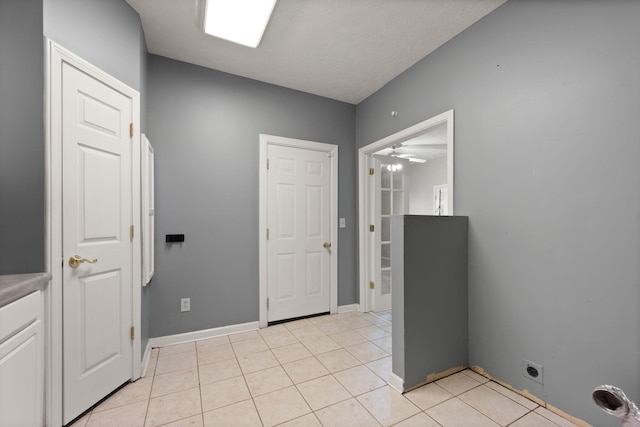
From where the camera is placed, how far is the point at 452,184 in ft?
7.35

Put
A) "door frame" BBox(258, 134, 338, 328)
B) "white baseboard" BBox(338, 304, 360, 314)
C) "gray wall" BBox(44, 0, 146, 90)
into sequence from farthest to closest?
"white baseboard" BBox(338, 304, 360, 314)
"door frame" BBox(258, 134, 338, 328)
"gray wall" BBox(44, 0, 146, 90)

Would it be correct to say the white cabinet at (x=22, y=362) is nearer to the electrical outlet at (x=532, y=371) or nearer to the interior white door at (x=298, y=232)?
the interior white door at (x=298, y=232)

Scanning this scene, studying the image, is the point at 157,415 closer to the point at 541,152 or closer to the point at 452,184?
the point at 452,184

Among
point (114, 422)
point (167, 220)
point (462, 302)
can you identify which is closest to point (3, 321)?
point (114, 422)

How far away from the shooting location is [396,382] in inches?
72.6

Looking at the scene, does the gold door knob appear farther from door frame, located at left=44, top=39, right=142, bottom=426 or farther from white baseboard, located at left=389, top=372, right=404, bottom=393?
white baseboard, located at left=389, top=372, right=404, bottom=393

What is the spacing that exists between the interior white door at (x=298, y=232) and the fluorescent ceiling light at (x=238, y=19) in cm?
110

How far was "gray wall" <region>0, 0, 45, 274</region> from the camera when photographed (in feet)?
4.37

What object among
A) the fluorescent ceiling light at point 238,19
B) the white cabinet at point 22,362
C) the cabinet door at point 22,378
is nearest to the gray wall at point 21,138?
the white cabinet at point 22,362

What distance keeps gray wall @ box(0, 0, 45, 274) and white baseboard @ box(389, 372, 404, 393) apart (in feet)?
7.35

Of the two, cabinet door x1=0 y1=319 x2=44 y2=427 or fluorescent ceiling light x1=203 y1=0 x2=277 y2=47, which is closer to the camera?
cabinet door x1=0 y1=319 x2=44 y2=427

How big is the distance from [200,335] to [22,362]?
1.60 metres

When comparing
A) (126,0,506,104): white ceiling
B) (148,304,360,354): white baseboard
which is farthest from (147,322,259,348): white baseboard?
(126,0,506,104): white ceiling

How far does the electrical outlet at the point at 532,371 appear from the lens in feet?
5.46
